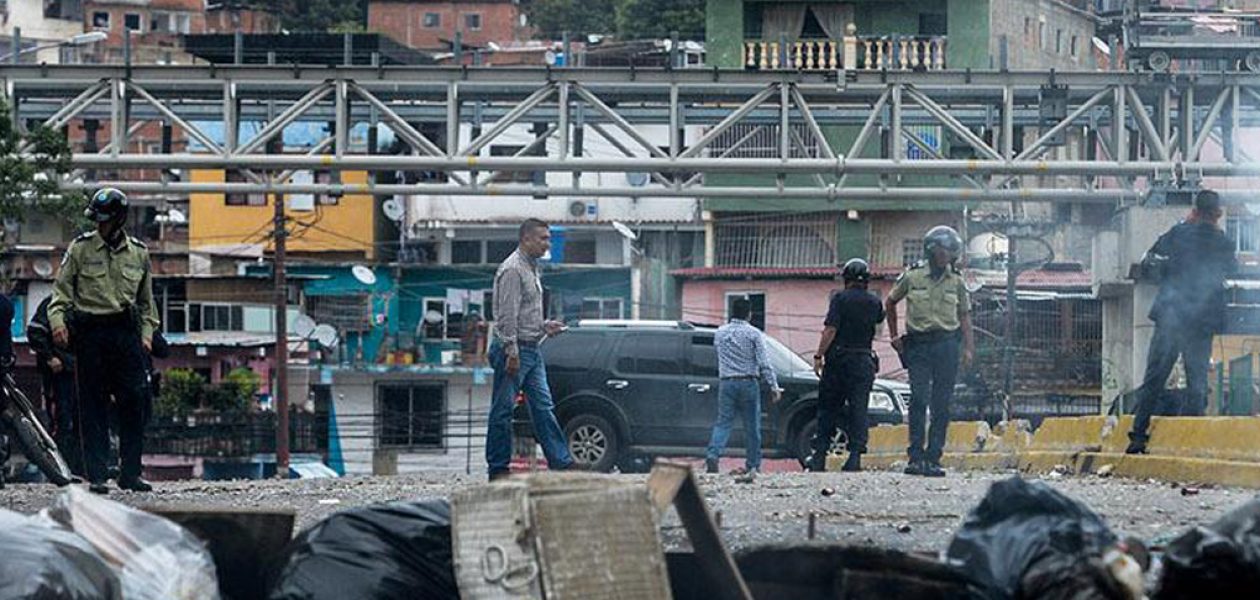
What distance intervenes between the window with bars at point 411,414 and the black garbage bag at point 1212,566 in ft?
164

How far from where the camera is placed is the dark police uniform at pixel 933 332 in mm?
16031

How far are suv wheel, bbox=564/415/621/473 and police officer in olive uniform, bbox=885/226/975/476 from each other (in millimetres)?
8460

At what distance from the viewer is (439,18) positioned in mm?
116000

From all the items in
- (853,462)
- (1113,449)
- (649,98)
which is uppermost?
(649,98)

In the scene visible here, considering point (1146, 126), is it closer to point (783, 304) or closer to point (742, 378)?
point (742, 378)

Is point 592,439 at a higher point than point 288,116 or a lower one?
lower

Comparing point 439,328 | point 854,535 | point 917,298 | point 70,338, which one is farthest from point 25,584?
point 439,328

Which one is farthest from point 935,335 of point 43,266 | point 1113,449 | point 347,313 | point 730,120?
point 347,313

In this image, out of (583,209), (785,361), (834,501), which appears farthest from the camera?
(583,209)

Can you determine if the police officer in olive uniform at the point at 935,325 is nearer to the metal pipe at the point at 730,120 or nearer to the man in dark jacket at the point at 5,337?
the man in dark jacket at the point at 5,337

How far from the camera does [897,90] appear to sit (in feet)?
105

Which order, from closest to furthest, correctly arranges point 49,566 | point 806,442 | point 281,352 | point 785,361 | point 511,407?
point 49,566 < point 511,407 < point 806,442 < point 785,361 < point 281,352

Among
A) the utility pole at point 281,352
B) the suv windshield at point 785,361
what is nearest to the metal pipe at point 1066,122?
the suv windshield at point 785,361

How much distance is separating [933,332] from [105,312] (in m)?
5.82
